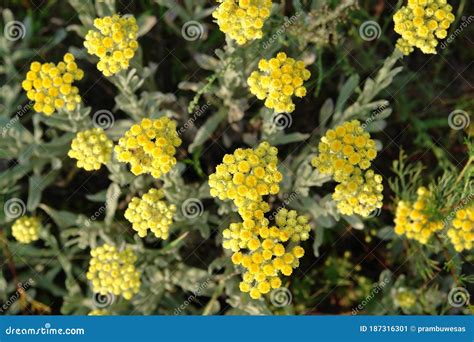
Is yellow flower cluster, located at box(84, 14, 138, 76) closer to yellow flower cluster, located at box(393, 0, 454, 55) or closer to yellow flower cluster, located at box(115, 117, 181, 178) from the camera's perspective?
yellow flower cluster, located at box(115, 117, 181, 178)

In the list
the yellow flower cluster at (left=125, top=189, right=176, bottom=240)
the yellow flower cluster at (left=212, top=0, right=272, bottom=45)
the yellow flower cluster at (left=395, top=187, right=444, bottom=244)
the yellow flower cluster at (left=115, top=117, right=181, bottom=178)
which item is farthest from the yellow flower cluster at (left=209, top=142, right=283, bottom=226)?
the yellow flower cluster at (left=395, top=187, right=444, bottom=244)

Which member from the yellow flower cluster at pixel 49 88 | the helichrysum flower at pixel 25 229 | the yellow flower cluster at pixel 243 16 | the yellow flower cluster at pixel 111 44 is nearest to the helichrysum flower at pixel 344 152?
the yellow flower cluster at pixel 243 16

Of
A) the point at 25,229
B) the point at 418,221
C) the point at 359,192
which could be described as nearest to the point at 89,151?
the point at 25,229

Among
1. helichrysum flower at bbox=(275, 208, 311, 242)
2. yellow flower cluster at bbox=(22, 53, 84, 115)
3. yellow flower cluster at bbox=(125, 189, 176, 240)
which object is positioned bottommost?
yellow flower cluster at bbox=(125, 189, 176, 240)

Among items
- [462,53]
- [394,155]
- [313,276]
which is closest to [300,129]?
[394,155]

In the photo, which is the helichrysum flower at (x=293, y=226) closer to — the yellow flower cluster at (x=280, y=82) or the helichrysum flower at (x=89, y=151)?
the yellow flower cluster at (x=280, y=82)

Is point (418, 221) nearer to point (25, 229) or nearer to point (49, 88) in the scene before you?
point (49, 88)

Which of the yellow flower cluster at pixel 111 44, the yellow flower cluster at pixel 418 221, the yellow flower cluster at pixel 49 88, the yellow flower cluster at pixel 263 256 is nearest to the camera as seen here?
the yellow flower cluster at pixel 263 256
